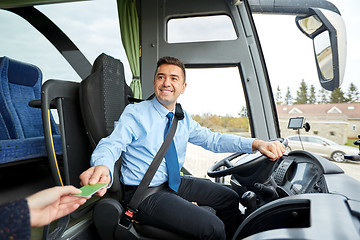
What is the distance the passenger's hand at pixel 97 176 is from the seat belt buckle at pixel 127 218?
0.38 meters

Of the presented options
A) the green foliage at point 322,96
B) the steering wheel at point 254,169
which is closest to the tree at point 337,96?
the green foliage at point 322,96

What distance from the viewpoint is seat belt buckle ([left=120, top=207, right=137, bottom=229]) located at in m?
1.04

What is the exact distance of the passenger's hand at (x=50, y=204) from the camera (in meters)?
0.41

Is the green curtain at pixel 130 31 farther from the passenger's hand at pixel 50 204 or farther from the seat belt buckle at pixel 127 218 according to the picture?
the passenger's hand at pixel 50 204

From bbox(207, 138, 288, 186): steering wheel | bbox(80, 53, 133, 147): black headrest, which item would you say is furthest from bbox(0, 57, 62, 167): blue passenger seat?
bbox(207, 138, 288, 186): steering wheel

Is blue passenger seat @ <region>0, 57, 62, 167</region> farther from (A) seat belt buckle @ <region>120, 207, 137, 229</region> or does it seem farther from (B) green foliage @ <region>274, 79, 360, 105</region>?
(B) green foliage @ <region>274, 79, 360, 105</region>

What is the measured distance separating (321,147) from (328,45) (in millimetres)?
505

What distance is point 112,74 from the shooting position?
1352 millimetres

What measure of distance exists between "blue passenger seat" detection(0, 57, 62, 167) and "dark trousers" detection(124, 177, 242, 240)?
1.57 meters

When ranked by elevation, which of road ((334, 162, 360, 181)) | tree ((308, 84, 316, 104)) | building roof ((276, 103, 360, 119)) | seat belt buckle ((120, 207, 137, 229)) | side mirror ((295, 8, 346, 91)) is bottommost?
seat belt buckle ((120, 207, 137, 229))

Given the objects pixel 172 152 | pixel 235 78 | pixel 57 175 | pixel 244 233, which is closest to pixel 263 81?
pixel 235 78

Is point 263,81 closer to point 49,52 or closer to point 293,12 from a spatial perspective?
point 293,12

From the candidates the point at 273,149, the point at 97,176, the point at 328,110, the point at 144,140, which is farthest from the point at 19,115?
the point at 328,110

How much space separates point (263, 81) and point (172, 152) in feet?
5.05
